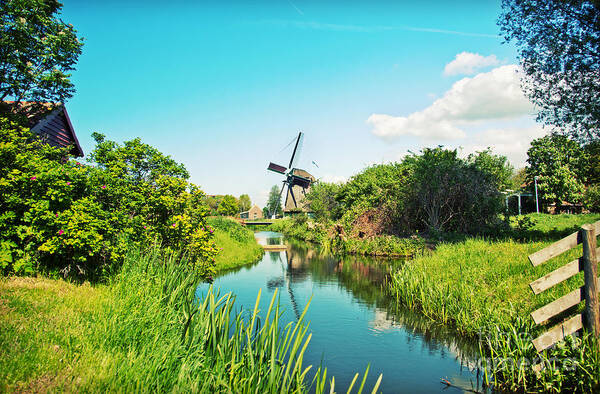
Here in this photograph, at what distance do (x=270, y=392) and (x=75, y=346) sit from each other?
238cm

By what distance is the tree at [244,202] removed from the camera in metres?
107

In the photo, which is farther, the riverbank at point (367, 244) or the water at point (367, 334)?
the riverbank at point (367, 244)

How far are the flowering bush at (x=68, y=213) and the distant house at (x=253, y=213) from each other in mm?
94661

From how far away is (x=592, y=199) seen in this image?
36.7 meters

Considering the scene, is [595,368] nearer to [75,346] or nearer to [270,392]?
[270,392]

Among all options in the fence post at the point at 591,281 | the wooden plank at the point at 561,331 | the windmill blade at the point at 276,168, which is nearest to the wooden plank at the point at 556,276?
the fence post at the point at 591,281

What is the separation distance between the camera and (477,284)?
8.25 metres

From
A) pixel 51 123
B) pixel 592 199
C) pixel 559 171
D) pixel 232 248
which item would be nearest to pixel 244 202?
pixel 559 171

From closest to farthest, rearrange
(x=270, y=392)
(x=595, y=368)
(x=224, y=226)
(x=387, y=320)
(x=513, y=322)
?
(x=270, y=392) < (x=595, y=368) < (x=513, y=322) < (x=387, y=320) < (x=224, y=226)

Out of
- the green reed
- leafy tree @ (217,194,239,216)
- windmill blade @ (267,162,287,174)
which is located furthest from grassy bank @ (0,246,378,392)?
leafy tree @ (217,194,239,216)

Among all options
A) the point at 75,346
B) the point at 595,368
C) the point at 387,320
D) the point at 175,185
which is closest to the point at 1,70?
the point at 175,185

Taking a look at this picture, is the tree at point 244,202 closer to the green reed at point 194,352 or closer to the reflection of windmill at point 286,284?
the reflection of windmill at point 286,284

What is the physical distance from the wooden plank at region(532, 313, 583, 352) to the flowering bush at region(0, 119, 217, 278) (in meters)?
7.85

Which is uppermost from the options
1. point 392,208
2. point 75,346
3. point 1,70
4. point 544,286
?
point 1,70
